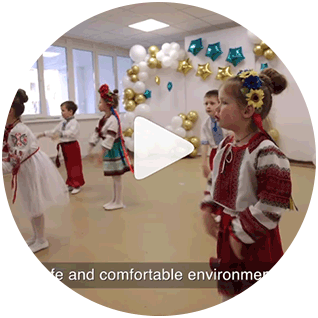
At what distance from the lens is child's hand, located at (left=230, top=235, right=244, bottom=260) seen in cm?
76

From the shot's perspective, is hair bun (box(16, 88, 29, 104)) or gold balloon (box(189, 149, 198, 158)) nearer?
gold balloon (box(189, 149, 198, 158))

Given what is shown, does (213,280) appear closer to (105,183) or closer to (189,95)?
(105,183)

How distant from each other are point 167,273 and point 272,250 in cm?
32

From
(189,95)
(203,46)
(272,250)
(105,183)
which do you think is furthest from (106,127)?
(272,250)

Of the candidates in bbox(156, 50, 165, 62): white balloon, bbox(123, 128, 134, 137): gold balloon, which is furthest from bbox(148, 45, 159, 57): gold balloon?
bbox(123, 128, 134, 137): gold balloon

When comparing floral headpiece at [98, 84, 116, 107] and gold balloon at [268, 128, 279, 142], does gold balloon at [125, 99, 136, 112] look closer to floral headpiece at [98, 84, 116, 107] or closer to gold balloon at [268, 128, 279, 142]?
floral headpiece at [98, 84, 116, 107]

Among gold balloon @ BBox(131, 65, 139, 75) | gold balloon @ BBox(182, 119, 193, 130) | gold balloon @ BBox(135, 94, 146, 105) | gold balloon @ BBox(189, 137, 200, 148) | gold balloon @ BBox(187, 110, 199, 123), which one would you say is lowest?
gold balloon @ BBox(189, 137, 200, 148)

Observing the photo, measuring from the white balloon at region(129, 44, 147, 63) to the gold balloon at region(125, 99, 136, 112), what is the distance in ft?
0.42

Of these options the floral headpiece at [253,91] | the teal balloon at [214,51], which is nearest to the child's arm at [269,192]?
the floral headpiece at [253,91]

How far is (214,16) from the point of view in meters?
0.86

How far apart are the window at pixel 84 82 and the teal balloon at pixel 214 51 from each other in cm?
38

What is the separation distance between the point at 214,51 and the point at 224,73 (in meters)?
0.12

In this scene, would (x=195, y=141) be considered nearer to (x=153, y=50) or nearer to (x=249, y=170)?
(x=249, y=170)

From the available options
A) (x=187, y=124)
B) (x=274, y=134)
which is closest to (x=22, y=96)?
(x=187, y=124)
